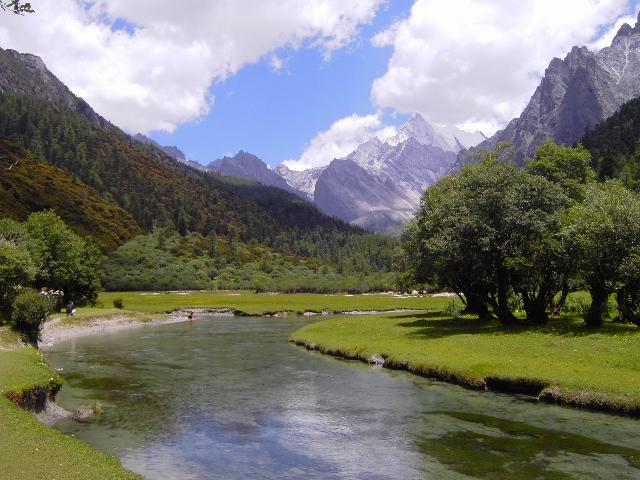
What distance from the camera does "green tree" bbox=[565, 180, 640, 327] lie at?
46.8m

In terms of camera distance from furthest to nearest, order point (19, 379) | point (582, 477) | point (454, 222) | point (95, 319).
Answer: point (95, 319)
point (454, 222)
point (19, 379)
point (582, 477)

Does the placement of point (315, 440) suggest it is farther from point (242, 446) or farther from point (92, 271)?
point (92, 271)

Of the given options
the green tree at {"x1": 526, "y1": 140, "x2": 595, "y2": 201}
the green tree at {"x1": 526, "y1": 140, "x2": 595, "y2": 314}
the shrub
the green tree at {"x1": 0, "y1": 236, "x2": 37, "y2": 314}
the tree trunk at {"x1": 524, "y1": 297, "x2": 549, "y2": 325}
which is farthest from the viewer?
the shrub

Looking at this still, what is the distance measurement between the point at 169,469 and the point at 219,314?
107369mm

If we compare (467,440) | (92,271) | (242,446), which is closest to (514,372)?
(467,440)

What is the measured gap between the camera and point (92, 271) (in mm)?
114250

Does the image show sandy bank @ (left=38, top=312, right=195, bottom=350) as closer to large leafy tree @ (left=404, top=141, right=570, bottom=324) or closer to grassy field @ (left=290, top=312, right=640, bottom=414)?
grassy field @ (left=290, top=312, right=640, bottom=414)

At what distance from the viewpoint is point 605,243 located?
154 ft

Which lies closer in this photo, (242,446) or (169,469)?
(169,469)

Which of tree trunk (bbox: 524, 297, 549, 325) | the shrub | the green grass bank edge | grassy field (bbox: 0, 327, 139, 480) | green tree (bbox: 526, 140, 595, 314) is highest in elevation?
green tree (bbox: 526, 140, 595, 314)

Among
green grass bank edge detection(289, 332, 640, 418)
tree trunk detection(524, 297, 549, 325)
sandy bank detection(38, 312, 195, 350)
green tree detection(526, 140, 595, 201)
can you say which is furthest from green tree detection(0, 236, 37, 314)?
green tree detection(526, 140, 595, 201)

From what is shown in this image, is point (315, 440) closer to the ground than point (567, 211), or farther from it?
closer to the ground

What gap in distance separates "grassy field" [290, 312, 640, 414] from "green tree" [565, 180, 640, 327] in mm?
4361

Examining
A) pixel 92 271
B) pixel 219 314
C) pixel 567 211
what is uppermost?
pixel 567 211
